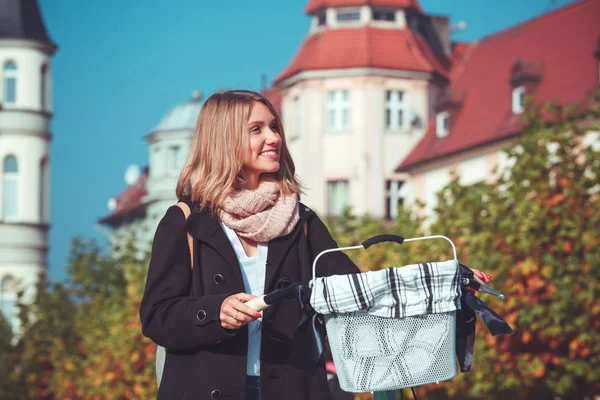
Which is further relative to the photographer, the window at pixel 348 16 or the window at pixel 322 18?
the window at pixel 322 18

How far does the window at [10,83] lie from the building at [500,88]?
55.5 ft

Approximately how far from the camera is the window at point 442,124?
4662 centimetres

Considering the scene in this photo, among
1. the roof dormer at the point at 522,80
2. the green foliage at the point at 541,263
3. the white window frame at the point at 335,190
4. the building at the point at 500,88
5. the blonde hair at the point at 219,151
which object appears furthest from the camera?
the white window frame at the point at 335,190

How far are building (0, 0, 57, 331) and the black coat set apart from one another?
1975 inches

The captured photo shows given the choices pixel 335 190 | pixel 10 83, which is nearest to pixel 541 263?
pixel 335 190

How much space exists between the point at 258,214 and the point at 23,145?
5105 centimetres

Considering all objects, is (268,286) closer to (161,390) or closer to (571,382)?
(161,390)

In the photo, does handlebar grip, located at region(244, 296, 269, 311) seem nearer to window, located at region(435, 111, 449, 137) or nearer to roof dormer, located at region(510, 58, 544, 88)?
roof dormer, located at region(510, 58, 544, 88)

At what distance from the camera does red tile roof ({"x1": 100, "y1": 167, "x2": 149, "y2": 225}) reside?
72.7m

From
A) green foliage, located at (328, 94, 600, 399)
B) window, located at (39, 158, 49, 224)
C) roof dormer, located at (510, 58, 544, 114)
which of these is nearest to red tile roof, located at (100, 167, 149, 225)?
window, located at (39, 158, 49, 224)

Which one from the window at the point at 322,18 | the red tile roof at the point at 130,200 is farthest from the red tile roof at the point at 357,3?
the red tile roof at the point at 130,200

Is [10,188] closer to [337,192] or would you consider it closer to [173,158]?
[173,158]

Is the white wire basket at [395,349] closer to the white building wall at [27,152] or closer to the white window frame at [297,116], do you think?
the white window frame at [297,116]

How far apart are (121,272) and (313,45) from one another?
2212 cm
